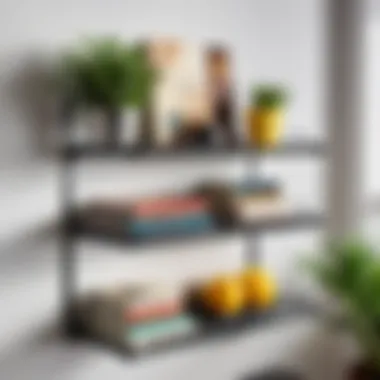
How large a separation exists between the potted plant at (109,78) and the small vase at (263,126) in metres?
0.41

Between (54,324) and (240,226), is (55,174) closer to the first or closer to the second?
(54,324)

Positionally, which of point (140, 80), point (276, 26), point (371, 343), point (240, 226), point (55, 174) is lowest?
point (371, 343)

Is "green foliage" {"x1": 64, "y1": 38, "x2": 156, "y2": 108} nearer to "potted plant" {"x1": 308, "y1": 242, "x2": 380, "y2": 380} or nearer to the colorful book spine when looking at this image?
the colorful book spine

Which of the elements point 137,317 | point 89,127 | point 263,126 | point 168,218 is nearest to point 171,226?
point 168,218

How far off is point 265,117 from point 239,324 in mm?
629

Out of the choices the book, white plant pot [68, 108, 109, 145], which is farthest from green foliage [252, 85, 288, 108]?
white plant pot [68, 108, 109, 145]

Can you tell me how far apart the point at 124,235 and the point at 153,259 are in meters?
0.29

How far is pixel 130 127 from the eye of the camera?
6.33 feet

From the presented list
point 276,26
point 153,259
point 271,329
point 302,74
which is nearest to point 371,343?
point 271,329

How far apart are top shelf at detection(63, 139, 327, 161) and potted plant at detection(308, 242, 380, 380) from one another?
1.18 ft

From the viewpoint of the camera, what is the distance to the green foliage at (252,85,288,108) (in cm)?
214

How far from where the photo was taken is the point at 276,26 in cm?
236

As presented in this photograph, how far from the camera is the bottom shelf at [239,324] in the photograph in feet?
6.08

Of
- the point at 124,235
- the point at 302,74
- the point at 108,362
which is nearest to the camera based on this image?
the point at 124,235
